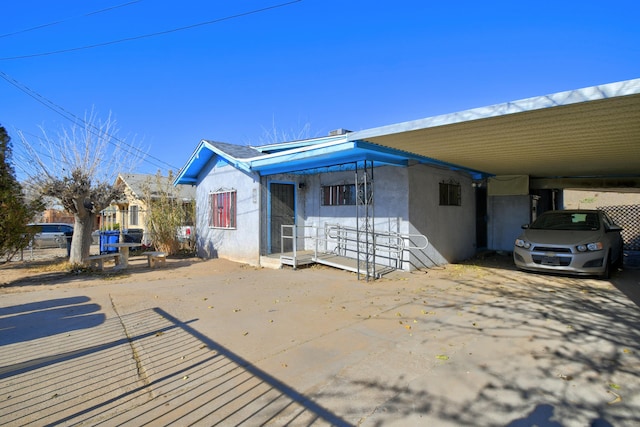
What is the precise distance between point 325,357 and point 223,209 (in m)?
8.77

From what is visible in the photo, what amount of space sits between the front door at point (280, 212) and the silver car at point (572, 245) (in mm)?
6298

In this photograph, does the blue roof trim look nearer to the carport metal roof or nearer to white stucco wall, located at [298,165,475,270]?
the carport metal roof

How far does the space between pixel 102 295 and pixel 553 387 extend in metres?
7.06

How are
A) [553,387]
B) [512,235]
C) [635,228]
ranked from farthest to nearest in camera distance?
[635,228] → [512,235] → [553,387]

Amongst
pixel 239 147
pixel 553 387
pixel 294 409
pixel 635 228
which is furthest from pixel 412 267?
pixel 635 228

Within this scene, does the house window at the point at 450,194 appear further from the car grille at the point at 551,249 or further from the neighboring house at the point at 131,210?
the neighboring house at the point at 131,210

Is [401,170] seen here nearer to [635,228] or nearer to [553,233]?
[553,233]

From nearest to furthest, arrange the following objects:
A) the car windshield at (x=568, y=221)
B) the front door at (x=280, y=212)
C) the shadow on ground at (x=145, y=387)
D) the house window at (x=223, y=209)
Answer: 1. the shadow on ground at (x=145, y=387)
2. the car windshield at (x=568, y=221)
3. the front door at (x=280, y=212)
4. the house window at (x=223, y=209)

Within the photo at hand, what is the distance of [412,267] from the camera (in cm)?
848

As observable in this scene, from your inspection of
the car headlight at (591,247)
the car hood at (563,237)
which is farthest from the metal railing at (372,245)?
the car headlight at (591,247)

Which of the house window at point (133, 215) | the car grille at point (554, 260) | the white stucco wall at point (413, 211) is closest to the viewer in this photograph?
the car grille at point (554, 260)

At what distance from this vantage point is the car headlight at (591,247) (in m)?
7.03

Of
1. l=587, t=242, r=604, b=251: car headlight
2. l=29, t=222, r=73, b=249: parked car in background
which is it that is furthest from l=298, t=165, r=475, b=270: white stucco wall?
l=29, t=222, r=73, b=249: parked car in background

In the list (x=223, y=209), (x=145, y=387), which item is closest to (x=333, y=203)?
(x=223, y=209)
